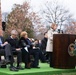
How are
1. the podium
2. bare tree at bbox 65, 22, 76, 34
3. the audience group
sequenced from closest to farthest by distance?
the audience group, the podium, bare tree at bbox 65, 22, 76, 34

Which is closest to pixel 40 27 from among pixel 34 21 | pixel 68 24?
pixel 34 21

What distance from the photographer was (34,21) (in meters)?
43.4

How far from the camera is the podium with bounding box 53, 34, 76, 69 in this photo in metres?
8.48

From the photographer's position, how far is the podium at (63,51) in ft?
27.8

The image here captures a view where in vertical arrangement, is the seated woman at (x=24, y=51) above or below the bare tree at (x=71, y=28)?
below

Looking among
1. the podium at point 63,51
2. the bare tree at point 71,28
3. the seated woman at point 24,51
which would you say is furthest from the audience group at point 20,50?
the bare tree at point 71,28

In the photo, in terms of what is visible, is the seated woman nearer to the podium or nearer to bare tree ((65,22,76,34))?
the podium

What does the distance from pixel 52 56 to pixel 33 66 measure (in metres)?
0.66

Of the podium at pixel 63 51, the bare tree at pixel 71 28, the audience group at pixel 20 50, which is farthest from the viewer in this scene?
the bare tree at pixel 71 28

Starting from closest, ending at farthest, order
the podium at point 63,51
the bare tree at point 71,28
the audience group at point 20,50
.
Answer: the audience group at point 20,50, the podium at point 63,51, the bare tree at point 71,28

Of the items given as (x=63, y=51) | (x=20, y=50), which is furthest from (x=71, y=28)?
(x=20, y=50)

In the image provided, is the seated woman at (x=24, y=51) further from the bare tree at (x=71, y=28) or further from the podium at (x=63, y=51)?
the bare tree at (x=71, y=28)

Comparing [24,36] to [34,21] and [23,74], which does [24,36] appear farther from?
[34,21]

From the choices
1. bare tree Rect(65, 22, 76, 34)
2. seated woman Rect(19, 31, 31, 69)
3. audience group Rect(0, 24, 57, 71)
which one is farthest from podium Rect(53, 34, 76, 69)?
bare tree Rect(65, 22, 76, 34)
